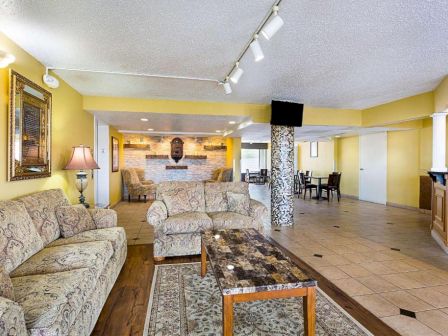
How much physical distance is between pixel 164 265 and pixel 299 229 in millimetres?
2636

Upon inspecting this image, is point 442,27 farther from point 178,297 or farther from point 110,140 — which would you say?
point 110,140

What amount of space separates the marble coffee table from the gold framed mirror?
2089 mm

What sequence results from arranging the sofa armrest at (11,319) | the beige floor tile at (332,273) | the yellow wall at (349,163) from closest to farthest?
the sofa armrest at (11,319), the beige floor tile at (332,273), the yellow wall at (349,163)

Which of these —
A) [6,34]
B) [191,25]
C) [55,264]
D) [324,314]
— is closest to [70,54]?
[6,34]

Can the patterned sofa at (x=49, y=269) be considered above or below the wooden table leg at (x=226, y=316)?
above

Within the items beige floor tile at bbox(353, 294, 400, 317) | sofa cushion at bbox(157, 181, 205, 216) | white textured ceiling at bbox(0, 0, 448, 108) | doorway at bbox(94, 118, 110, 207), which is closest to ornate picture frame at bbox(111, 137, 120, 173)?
doorway at bbox(94, 118, 110, 207)

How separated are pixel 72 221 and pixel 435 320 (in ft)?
11.0

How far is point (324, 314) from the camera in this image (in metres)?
2.03

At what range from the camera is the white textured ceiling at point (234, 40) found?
1.96 metres

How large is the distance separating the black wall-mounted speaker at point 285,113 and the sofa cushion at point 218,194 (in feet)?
5.06

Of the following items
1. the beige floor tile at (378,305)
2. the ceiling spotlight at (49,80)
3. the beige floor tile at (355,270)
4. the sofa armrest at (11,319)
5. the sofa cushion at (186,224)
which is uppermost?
the ceiling spotlight at (49,80)

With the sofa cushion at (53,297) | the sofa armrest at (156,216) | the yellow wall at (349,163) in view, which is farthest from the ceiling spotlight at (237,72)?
the yellow wall at (349,163)

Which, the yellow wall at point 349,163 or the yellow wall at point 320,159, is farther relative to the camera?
the yellow wall at point 320,159

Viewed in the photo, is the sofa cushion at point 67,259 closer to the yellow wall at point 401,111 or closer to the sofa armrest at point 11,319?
the sofa armrest at point 11,319
